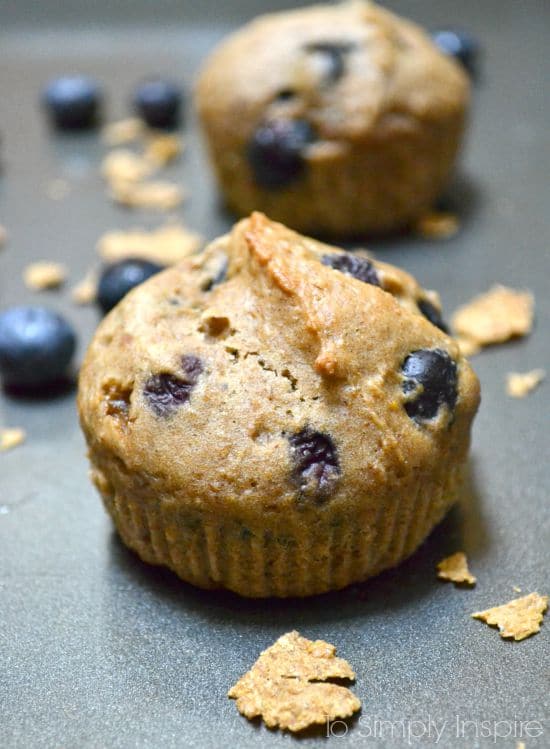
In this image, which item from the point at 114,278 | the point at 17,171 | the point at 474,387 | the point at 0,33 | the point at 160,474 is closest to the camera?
the point at 160,474

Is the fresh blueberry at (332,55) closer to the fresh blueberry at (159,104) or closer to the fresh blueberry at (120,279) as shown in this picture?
the fresh blueberry at (120,279)

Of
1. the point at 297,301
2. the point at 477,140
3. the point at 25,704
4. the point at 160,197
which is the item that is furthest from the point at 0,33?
the point at 25,704

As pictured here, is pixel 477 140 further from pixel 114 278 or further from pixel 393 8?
pixel 114 278

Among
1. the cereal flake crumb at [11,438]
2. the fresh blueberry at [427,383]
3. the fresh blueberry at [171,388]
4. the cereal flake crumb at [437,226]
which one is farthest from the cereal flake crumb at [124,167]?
the fresh blueberry at [427,383]

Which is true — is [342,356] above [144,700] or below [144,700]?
above

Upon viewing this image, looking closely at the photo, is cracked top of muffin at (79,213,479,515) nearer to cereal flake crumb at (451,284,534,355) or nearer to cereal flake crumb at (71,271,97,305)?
cereal flake crumb at (451,284,534,355)

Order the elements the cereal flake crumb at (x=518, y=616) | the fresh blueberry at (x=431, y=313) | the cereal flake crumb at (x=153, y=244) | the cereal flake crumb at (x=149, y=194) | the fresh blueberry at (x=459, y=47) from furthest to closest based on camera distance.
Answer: the fresh blueberry at (x=459, y=47) → the cereal flake crumb at (x=149, y=194) → the cereal flake crumb at (x=153, y=244) → the fresh blueberry at (x=431, y=313) → the cereal flake crumb at (x=518, y=616)
